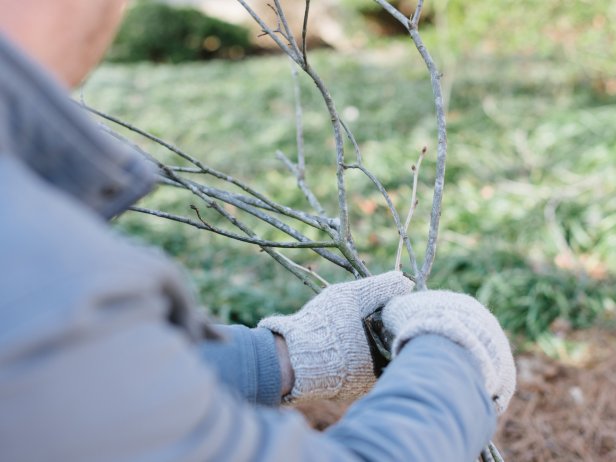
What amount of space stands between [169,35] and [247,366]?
1355 cm

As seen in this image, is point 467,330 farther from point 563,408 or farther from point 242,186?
point 563,408

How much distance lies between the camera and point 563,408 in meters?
3.05

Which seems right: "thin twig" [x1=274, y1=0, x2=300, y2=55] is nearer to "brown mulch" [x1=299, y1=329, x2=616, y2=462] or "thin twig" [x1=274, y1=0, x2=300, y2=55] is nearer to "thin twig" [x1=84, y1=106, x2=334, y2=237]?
"thin twig" [x1=84, y1=106, x2=334, y2=237]

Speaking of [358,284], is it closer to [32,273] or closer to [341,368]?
[341,368]

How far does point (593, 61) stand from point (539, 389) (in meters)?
4.06

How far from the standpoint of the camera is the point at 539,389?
10.4 ft

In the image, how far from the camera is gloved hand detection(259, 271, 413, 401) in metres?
1.35

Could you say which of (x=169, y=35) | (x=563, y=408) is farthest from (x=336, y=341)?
(x=169, y=35)

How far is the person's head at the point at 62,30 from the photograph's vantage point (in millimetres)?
769

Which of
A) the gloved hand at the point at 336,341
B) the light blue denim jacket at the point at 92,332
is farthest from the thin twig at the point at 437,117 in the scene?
the light blue denim jacket at the point at 92,332

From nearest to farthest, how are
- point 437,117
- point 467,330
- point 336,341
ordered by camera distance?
point 467,330, point 336,341, point 437,117

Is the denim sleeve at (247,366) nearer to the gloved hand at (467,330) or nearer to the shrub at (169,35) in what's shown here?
the gloved hand at (467,330)

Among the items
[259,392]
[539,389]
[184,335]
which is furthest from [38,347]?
[539,389]

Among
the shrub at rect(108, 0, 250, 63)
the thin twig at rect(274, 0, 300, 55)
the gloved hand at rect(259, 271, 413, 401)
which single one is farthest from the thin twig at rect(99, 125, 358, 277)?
the shrub at rect(108, 0, 250, 63)
